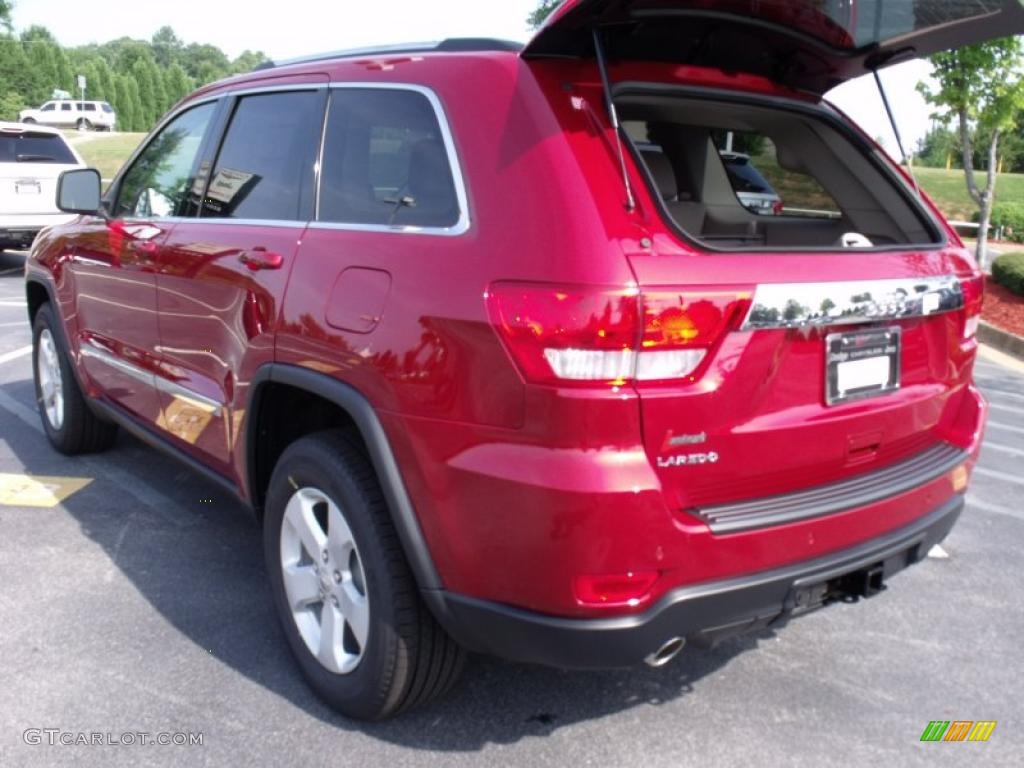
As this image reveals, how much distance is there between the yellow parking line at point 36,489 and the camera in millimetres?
4551

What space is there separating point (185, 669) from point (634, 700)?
56.8 inches

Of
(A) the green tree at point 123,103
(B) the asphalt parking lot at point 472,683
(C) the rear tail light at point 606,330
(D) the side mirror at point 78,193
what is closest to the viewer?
(C) the rear tail light at point 606,330

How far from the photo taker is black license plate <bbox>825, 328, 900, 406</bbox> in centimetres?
242

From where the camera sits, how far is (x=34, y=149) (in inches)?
511

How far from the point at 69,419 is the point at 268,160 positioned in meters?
2.51

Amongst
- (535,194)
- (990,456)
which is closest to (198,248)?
(535,194)

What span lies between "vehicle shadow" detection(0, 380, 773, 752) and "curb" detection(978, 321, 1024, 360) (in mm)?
8739

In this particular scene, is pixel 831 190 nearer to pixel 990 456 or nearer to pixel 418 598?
pixel 418 598

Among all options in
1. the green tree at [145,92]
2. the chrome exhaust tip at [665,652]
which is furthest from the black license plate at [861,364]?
the green tree at [145,92]

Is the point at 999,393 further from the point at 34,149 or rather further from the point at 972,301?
the point at 34,149

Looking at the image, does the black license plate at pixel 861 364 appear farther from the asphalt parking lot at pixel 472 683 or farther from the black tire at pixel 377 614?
the black tire at pixel 377 614

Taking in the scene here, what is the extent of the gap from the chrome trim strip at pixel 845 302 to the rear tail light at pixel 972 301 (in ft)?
0.43

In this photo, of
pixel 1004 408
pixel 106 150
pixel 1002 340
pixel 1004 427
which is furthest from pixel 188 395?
pixel 106 150

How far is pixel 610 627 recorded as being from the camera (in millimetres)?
2180
